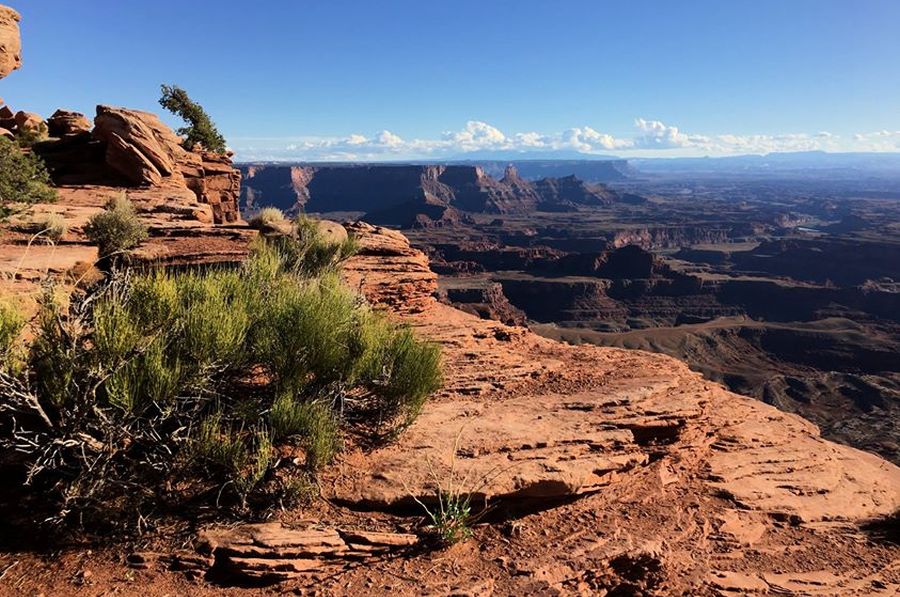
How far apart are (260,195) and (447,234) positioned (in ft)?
267

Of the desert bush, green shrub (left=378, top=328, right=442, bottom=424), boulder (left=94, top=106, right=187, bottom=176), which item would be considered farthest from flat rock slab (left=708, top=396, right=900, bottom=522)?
boulder (left=94, top=106, right=187, bottom=176)

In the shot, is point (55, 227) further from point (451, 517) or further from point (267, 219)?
point (451, 517)

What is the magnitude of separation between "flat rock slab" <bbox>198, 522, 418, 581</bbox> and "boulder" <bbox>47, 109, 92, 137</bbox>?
2583 cm

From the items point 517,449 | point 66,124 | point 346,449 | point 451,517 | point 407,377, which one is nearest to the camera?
point 451,517

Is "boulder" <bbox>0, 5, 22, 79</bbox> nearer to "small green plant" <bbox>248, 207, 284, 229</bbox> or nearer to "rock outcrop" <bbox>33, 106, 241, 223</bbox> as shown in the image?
"rock outcrop" <bbox>33, 106, 241, 223</bbox>

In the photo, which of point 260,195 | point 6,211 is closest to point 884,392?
point 6,211

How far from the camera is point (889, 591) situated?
24.2 feet

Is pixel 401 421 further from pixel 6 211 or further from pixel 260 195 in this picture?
pixel 260 195

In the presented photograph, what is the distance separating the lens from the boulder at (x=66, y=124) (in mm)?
24688

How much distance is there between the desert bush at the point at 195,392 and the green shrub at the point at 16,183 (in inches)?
423

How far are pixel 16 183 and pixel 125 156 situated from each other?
6105 mm

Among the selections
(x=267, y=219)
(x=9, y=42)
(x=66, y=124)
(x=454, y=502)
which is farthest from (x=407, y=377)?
(x=66, y=124)

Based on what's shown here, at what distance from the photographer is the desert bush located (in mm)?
4871

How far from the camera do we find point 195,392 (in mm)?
5750
